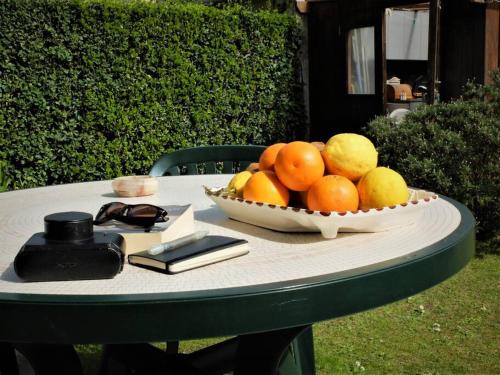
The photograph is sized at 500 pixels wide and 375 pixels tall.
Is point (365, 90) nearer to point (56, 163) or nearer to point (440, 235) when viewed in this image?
Answer: point (56, 163)

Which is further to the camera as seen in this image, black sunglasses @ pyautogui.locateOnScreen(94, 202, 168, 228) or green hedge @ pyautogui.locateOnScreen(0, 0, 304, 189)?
Answer: green hedge @ pyautogui.locateOnScreen(0, 0, 304, 189)

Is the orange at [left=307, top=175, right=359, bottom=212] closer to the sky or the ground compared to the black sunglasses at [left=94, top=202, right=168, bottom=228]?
closer to the sky

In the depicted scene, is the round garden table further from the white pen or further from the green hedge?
the green hedge

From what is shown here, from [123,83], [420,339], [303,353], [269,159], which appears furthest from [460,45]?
[269,159]

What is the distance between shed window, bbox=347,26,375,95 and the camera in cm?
911

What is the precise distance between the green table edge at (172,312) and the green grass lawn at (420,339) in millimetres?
2070

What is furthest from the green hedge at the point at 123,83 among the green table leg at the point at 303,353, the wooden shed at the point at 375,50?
the green table leg at the point at 303,353

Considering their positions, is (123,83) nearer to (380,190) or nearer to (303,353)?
(303,353)

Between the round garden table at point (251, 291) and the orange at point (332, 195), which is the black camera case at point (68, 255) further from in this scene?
the orange at point (332, 195)

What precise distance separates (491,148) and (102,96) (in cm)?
390

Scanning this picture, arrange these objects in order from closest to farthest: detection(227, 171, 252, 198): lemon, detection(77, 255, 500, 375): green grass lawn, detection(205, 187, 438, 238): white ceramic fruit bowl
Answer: detection(205, 187, 438, 238): white ceramic fruit bowl
detection(227, 171, 252, 198): lemon
detection(77, 255, 500, 375): green grass lawn

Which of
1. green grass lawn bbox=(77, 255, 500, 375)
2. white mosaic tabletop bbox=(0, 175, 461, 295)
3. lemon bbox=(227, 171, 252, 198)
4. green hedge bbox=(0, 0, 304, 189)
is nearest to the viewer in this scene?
white mosaic tabletop bbox=(0, 175, 461, 295)

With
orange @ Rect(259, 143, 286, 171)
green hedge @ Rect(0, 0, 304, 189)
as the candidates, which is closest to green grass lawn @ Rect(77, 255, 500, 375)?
orange @ Rect(259, 143, 286, 171)

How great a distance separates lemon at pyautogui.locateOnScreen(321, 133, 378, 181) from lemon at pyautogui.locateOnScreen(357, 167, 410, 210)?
0.04 meters
